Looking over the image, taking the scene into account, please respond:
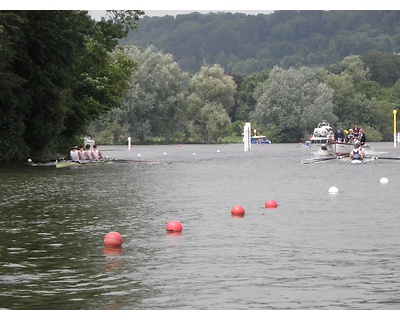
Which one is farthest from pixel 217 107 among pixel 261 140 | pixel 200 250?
pixel 200 250

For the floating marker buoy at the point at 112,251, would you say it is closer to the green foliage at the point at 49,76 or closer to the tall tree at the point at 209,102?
the green foliage at the point at 49,76

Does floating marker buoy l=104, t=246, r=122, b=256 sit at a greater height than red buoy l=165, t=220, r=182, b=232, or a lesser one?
lesser

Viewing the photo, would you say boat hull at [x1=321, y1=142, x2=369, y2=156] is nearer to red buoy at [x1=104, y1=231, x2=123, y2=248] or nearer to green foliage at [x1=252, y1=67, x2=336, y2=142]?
red buoy at [x1=104, y1=231, x2=123, y2=248]

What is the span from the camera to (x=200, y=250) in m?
18.3

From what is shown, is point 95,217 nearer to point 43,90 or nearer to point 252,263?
point 252,263

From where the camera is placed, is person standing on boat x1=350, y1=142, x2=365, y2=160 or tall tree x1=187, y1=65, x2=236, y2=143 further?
tall tree x1=187, y1=65, x2=236, y2=143

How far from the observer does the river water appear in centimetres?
1349

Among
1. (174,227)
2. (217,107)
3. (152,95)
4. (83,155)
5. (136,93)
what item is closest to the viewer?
(174,227)

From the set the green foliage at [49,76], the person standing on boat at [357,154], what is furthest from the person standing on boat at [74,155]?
the person standing on boat at [357,154]

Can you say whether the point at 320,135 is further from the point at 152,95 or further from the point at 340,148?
the point at 340,148

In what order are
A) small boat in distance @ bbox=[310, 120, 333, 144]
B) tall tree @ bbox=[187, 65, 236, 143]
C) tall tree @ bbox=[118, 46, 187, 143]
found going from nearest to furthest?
1. small boat in distance @ bbox=[310, 120, 333, 144]
2. tall tree @ bbox=[118, 46, 187, 143]
3. tall tree @ bbox=[187, 65, 236, 143]

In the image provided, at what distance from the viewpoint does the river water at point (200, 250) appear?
1349 cm


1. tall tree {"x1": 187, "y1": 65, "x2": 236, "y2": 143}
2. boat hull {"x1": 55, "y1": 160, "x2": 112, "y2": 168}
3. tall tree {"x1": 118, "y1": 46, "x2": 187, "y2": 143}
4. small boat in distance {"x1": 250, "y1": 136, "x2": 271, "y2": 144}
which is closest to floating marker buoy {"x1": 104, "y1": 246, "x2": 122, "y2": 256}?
boat hull {"x1": 55, "y1": 160, "x2": 112, "y2": 168}
